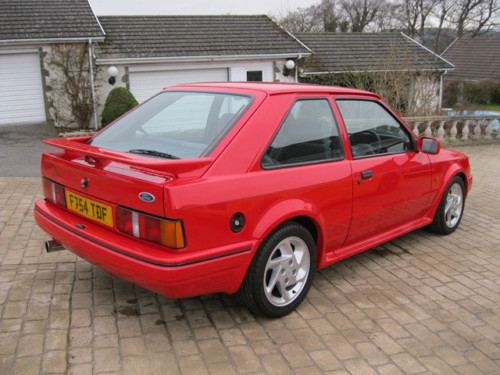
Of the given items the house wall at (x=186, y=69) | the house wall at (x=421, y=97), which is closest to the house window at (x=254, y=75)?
the house wall at (x=186, y=69)

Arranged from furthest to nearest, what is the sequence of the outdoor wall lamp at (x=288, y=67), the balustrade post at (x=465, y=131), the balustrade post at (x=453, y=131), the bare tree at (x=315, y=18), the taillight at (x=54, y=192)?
1. the bare tree at (x=315, y=18)
2. the outdoor wall lamp at (x=288, y=67)
3. the balustrade post at (x=465, y=131)
4. the balustrade post at (x=453, y=131)
5. the taillight at (x=54, y=192)

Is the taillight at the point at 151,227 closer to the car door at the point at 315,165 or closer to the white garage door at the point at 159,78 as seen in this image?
the car door at the point at 315,165

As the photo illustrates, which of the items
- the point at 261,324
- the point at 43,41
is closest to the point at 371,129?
the point at 261,324

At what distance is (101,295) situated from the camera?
3.68 meters

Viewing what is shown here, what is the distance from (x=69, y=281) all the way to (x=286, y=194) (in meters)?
1.97

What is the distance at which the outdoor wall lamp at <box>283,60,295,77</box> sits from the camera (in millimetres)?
17734

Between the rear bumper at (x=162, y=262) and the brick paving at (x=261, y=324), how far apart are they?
1.40 feet

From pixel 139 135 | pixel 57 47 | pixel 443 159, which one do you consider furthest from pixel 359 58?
pixel 139 135

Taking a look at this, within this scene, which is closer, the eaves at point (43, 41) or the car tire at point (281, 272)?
the car tire at point (281, 272)

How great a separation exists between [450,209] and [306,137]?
250 centimetres

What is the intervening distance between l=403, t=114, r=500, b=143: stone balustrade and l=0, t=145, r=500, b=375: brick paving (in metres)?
6.97

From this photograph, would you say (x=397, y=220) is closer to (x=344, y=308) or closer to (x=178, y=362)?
(x=344, y=308)

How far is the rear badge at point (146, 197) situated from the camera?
273cm

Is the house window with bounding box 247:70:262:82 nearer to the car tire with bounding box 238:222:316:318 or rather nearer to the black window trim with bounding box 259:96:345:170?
the black window trim with bounding box 259:96:345:170
